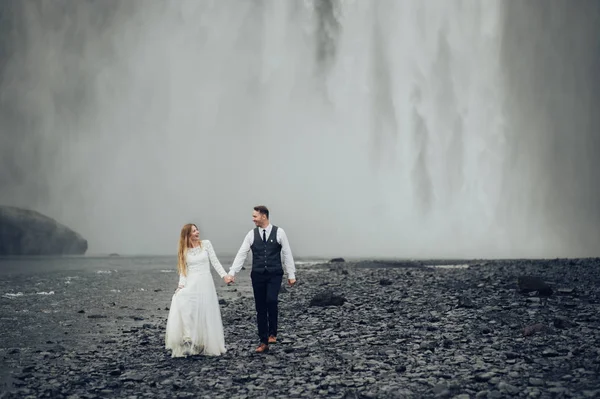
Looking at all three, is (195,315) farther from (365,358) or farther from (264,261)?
(365,358)

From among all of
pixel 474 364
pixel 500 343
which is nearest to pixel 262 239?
pixel 474 364

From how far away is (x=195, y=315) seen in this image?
1556 cm

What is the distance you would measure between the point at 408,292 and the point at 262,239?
17.4 m

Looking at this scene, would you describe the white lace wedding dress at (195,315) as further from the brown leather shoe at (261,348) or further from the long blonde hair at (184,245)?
the brown leather shoe at (261,348)

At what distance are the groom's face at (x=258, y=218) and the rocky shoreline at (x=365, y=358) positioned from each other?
3900 mm

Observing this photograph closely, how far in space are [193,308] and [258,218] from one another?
3.24 metres

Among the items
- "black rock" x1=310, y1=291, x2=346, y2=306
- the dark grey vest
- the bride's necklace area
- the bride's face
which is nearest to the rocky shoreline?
"black rock" x1=310, y1=291, x2=346, y2=306

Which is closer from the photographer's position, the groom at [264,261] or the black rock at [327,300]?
the groom at [264,261]

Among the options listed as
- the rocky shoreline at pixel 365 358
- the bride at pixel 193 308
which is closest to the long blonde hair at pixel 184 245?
the bride at pixel 193 308

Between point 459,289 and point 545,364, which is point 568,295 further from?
point 545,364

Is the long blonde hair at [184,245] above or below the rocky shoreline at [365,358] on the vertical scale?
above

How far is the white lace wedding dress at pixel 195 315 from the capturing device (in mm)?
15570

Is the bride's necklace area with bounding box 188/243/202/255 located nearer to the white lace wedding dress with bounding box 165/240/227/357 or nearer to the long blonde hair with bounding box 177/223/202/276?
the white lace wedding dress with bounding box 165/240/227/357

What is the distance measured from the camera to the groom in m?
15.8
